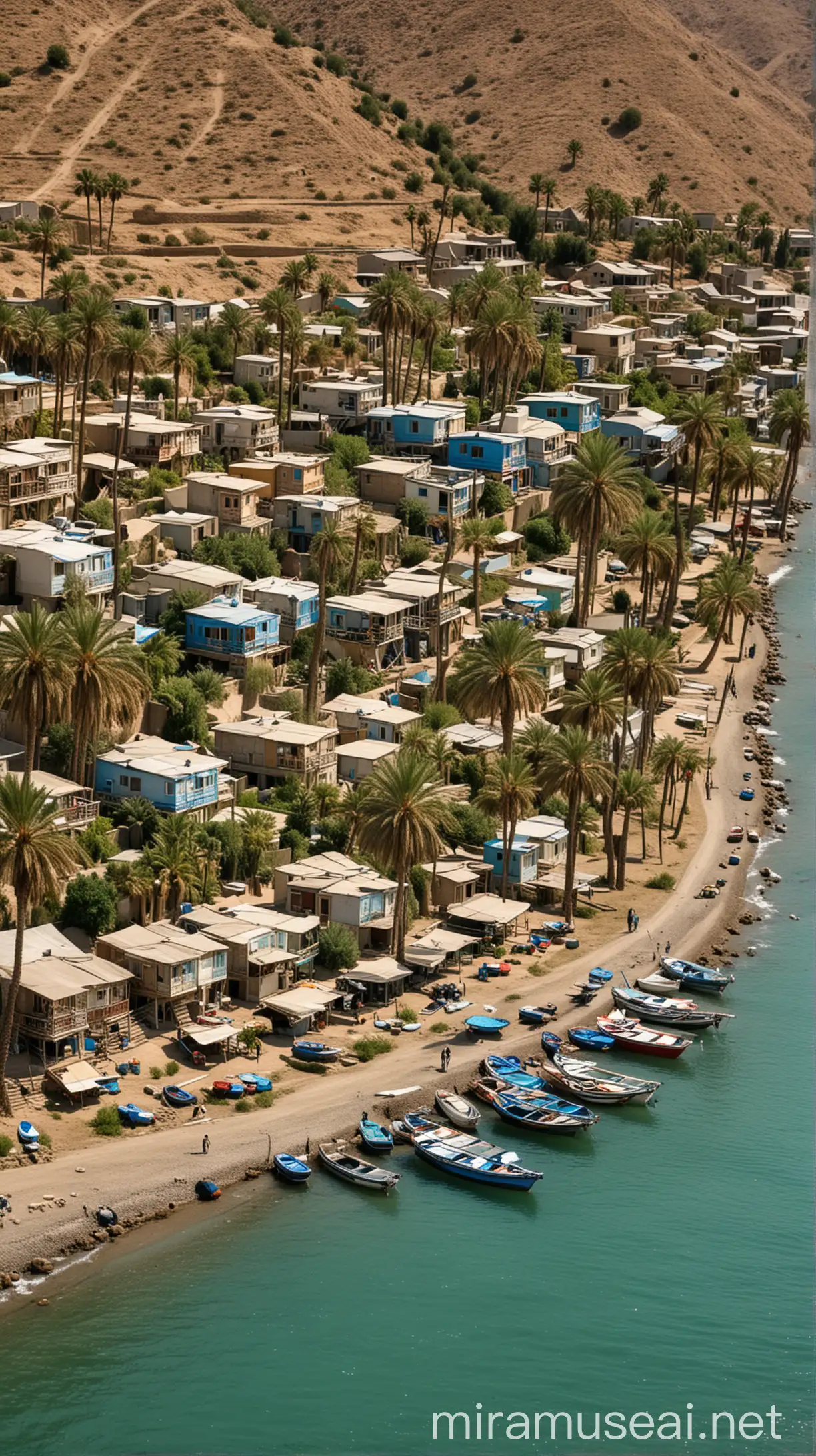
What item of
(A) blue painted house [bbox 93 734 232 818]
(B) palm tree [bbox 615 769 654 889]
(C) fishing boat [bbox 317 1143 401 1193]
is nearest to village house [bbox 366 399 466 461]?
(B) palm tree [bbox 615 769 654 889]

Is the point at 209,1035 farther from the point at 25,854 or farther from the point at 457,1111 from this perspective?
the point at 25,854

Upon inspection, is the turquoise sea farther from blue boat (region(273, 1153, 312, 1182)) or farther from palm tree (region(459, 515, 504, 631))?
palm tree (region(459, 515, 504, 631))

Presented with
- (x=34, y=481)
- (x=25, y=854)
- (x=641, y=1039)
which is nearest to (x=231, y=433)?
(x=34, y=481)

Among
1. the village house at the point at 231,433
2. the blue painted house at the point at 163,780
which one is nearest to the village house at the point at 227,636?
the blue painted house at the point at 163,780

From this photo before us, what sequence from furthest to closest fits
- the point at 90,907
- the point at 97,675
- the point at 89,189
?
1. the point at 89,189
2. the point at 97,675
3. the point at 90,907

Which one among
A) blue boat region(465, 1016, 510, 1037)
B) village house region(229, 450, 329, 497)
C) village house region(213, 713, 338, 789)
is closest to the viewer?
blue boat region(465, 1016, 510, 1037)

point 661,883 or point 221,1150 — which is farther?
point 661,883

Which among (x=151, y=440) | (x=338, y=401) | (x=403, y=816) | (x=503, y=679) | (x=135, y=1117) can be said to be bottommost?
(x=135, y=1117)
